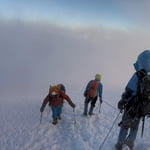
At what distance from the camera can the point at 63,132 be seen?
1153 cm

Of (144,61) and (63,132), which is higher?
(144,61)

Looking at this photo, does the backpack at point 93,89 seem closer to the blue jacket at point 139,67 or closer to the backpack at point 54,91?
the backpack at point 54,91

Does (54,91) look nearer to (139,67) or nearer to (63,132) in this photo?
(63,132)

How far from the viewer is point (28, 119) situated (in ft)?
45.7

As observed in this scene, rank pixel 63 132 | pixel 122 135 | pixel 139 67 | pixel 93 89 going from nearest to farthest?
pixel 139 67 → pixel 122 135 → pixel 63 132 → pixel 93 89

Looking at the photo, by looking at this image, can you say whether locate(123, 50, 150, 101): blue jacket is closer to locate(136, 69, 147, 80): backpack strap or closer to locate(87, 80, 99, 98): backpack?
locate(136, 69, 147, 80): backpack strap

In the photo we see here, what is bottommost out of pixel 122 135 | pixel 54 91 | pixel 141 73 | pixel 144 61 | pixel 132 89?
pixel 122 135

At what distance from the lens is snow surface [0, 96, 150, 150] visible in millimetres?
9922

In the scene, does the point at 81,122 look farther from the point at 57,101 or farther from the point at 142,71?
the point at 142,71

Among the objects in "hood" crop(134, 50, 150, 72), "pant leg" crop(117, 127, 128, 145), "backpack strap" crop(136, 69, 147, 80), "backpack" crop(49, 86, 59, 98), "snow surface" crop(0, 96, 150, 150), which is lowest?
"snow surface" crop(0, 96, 150, 150)

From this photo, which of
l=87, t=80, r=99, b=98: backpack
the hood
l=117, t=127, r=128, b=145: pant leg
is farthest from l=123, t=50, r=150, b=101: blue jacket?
l=87, t=80, r=99, b=98: backpack

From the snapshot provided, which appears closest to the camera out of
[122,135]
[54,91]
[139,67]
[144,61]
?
[144,61]

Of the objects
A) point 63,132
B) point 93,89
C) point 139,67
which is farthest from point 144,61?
point 93,89

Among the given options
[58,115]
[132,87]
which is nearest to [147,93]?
[132,87]
